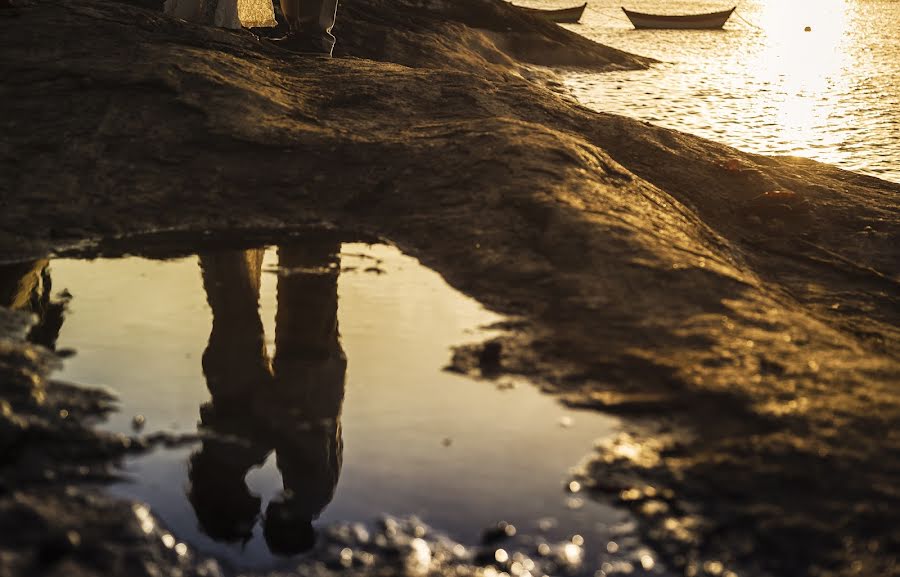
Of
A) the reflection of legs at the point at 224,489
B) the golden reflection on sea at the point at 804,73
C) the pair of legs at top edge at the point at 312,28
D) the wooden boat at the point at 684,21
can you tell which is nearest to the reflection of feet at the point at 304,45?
the pair of legs at top edge at the point at 312,28

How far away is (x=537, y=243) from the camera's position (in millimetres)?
3574

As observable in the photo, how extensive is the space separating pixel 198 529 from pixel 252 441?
370 millimetres

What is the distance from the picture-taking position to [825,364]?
2.72 meters

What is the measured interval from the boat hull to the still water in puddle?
818 inches

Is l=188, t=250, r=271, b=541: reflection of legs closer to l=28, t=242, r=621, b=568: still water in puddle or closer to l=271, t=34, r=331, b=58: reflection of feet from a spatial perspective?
l=28, t=242, r=621, b=568: still water in puddle

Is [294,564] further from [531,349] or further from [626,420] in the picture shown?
[531,349]

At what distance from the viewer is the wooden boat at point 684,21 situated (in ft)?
75.4

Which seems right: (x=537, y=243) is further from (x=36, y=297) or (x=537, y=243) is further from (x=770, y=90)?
(x=770, y=90)

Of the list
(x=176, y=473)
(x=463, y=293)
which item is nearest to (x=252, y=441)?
(x=176, y=473)

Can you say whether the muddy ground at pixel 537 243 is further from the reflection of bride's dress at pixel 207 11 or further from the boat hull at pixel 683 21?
the boat hull at pixel 683 21

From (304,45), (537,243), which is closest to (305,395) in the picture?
(537,243)

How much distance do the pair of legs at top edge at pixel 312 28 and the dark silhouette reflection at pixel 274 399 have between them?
2.73 metres

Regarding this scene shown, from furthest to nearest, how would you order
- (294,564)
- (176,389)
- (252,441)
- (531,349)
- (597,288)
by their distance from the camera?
(597,288) → (531,349) → (176,389) → (252,441) → (294,564)

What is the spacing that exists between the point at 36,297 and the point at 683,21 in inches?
892
